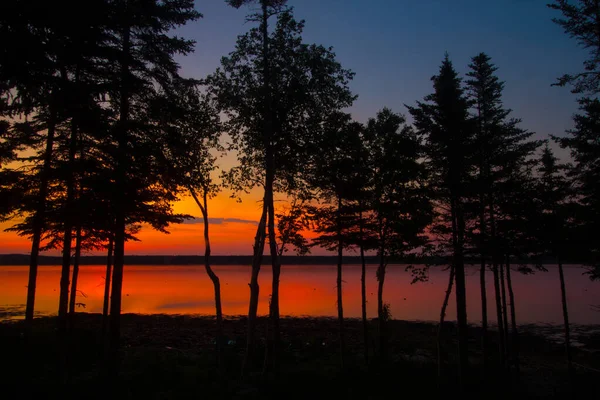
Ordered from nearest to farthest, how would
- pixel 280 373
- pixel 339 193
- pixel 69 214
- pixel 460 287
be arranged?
pixel 69 214, pixel 280 373, pixel 460 287, pixel 339 193

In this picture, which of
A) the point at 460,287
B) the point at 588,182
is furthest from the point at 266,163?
the point at 588,182

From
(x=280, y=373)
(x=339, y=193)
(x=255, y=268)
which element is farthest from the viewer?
(x=339, y=193)

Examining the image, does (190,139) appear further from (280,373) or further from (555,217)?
(555,217)

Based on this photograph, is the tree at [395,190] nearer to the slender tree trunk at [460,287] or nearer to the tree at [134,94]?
the slender tree trunk at [460,287]

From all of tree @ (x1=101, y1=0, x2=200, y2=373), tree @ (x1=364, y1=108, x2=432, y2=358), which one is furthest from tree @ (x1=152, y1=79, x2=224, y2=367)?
tree @ (x1=364, y1=108, x2=432, y2=358)

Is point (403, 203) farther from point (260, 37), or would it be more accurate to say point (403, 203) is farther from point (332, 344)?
point (332, 344)

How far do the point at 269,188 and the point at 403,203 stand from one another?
921 cm

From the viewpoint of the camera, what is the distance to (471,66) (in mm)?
27109

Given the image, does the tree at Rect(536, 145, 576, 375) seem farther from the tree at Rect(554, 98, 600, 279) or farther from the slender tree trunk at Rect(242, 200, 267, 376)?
the slender tree trunk at Rect(242, 200, 267, 376)

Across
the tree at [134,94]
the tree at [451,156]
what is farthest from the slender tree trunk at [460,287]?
the tree at [134,94]

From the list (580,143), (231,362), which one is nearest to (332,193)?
(231,362)

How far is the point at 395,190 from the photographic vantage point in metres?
24.6

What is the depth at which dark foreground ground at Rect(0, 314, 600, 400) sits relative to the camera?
1475 cm

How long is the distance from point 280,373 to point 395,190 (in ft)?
41.2
